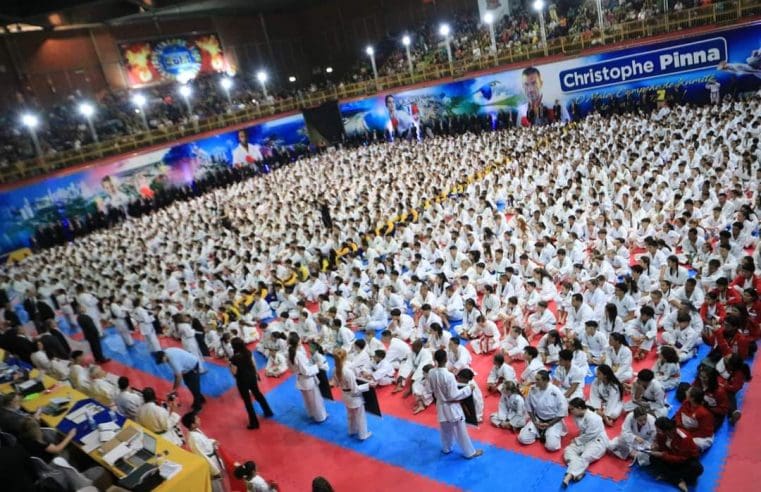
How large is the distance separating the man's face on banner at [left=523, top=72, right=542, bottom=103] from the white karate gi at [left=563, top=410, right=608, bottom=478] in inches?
717

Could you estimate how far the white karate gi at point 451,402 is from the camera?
199 inches

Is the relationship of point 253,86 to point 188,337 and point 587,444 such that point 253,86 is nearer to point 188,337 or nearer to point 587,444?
point 188,337

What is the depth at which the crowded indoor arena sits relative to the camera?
5078 mm

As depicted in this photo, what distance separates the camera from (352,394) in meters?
5.75

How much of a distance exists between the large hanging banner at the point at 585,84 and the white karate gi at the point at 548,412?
16126 millimetres

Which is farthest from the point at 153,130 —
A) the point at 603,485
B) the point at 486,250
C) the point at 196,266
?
the point at 603,485

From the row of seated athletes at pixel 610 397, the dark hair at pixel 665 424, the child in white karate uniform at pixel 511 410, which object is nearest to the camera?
the dark hair at pixel 665 424

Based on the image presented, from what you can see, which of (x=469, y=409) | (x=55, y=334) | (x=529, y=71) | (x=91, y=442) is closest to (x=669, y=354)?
(x=469, y=409)

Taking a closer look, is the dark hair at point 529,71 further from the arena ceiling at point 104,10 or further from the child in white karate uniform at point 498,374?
the child in white karate uniform at point 498,374

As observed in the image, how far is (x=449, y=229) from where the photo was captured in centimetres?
1112

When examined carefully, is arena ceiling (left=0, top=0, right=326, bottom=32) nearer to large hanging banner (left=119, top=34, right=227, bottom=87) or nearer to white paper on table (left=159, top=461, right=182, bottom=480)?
large hanging banner (left=119, top=34, right=227, bottom=87)

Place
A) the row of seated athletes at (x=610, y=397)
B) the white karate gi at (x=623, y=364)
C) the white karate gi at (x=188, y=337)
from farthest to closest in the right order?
the white karate gi at (x=188, y=337) < the white karate gi at (x=623, y=364) < the row of seated athletes at (x=610, y=397)

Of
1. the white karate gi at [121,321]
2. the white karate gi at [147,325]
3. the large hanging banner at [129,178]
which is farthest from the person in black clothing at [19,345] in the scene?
the large hanging banner at [129,178]

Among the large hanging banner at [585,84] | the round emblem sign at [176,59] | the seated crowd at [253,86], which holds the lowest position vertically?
the large hanging banner at [585,84]
